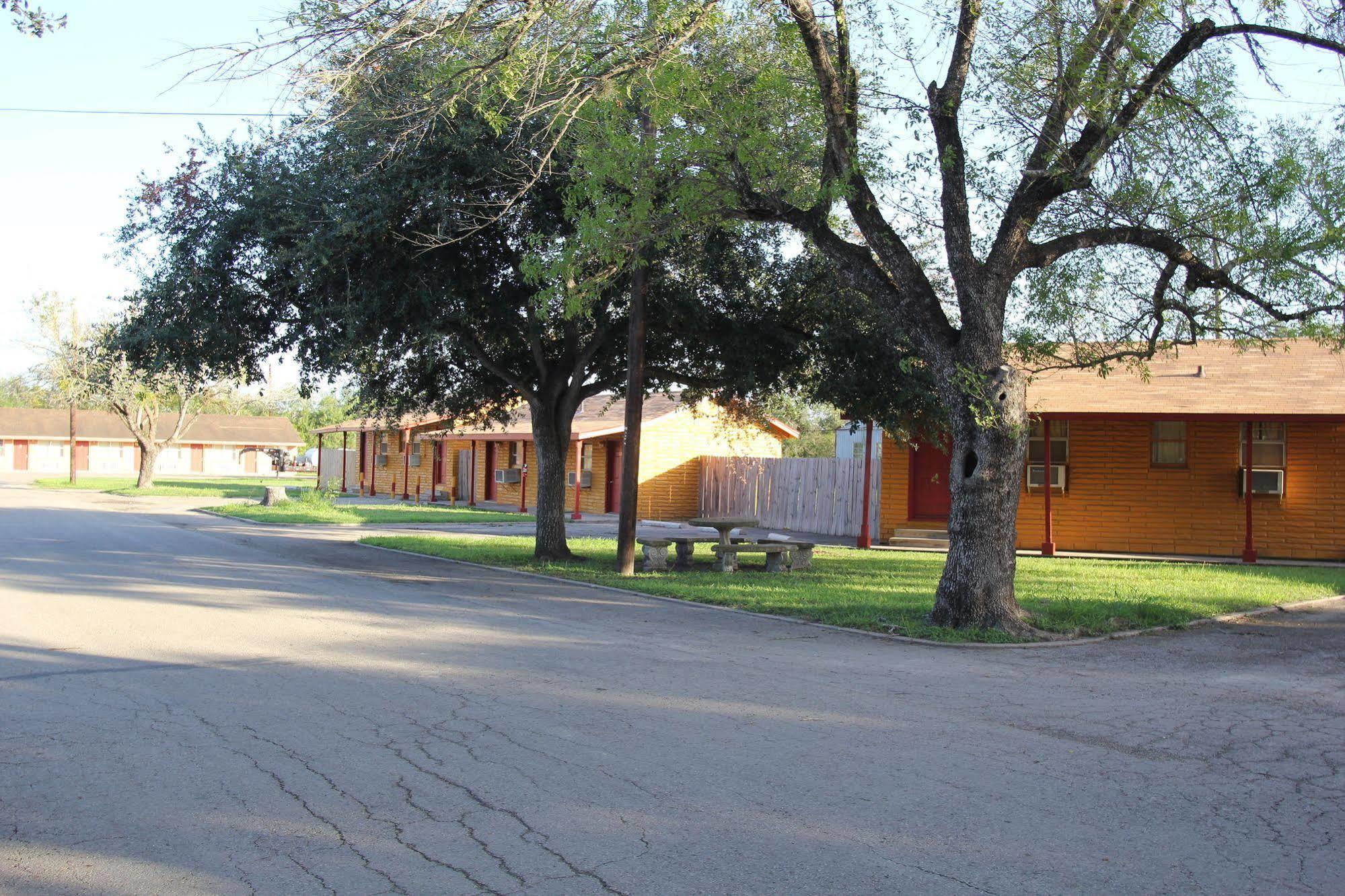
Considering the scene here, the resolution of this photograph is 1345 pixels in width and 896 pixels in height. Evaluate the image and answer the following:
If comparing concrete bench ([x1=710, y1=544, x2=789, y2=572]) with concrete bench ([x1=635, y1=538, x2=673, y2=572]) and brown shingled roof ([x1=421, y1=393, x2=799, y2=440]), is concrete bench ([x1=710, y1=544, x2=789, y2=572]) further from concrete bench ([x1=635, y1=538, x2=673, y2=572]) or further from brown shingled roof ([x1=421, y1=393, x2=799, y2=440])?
brown shingled roof ([x1=421, y1=393, x2=799, y2=440])

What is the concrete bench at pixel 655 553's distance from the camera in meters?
17.0

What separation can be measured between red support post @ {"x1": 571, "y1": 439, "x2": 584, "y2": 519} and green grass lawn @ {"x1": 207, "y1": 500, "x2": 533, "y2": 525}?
56.2 inches

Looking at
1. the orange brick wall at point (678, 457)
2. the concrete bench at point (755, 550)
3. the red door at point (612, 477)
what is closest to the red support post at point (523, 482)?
the red door at point (612, 477)

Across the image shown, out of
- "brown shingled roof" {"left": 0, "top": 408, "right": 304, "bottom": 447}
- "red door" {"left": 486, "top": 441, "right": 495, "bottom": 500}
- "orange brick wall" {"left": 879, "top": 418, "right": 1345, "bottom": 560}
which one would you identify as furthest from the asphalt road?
"brown shingled roof" {"left": 0, "top": 408, "right": 304, "bottom": 447}

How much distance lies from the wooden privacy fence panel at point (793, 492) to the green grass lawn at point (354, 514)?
19.2 ft

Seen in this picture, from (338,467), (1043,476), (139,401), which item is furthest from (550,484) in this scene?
(338,467)

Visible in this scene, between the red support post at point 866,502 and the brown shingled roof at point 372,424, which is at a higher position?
the brown shingled roof at point 372,424

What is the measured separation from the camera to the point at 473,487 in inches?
1426

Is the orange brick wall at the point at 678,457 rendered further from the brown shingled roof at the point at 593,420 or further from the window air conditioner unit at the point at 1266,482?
the window air conditioner unit at the point at 1266,482

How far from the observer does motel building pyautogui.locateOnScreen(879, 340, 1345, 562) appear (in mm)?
20156

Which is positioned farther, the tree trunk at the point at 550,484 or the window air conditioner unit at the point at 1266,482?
the window air conditioner unit at the point at 1266,482

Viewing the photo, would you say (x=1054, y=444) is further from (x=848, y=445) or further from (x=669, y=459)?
(x=848, y=445)

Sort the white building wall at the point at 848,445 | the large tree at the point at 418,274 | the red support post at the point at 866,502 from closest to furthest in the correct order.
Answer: the large tree at the point at 418,274
the red support post at the point at 866,502
the white building wall at the point at 848,445

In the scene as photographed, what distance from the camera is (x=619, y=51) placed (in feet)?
36.6
